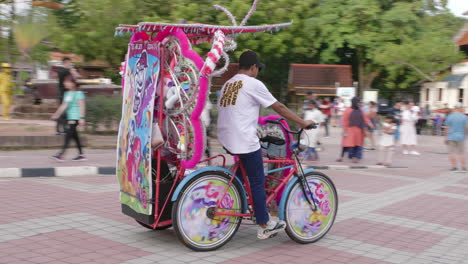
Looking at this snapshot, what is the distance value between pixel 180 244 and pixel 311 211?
4.55ft

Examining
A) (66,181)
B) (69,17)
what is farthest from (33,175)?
(69,17)

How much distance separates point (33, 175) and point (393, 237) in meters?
5.86

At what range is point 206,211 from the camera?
4934 mm

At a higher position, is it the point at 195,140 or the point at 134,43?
the point at 134,43

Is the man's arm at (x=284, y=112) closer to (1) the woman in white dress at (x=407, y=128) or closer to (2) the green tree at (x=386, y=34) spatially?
(1) the woman in white dress at (x=407, y=128)

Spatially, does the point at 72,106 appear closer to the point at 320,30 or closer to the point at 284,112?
the point at 284,112

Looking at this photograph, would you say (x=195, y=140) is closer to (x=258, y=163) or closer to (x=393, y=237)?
(x=258, y=163)

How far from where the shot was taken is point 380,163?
44.8 feet

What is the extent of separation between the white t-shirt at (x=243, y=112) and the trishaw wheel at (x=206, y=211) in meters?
0.35

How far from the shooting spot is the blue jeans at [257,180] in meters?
4.94

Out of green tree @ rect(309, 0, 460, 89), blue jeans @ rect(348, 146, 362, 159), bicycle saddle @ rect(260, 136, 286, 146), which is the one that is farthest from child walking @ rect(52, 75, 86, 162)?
green tree @ rect(309, 0, 460, 89)

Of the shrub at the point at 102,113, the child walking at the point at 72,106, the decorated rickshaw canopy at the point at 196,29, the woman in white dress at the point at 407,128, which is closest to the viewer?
the decorated rickshaw canopy at the point at 196,29

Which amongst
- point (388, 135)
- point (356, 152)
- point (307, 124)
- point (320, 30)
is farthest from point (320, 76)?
point (307, 124)

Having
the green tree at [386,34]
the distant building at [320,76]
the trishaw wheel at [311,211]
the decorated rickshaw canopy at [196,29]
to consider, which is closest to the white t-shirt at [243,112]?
the decorated rickshaw canopy at [196,29]
